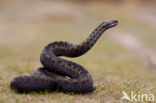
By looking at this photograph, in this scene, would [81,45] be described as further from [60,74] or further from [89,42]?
[60,74]

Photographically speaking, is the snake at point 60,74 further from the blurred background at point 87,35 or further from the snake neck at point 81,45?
the blurred background at point 87,35

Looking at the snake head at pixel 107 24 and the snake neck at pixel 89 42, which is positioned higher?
the snake head at pixel 107 24

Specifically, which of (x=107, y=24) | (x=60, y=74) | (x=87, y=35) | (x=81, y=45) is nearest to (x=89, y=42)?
(x=81, y=45)

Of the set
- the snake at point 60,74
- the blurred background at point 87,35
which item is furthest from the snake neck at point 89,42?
the blurred background at point 87,35

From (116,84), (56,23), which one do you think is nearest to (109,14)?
(56,23)

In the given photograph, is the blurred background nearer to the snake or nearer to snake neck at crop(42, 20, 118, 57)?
the snake

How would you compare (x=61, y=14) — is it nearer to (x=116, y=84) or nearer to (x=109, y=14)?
(x=109, y=14)
